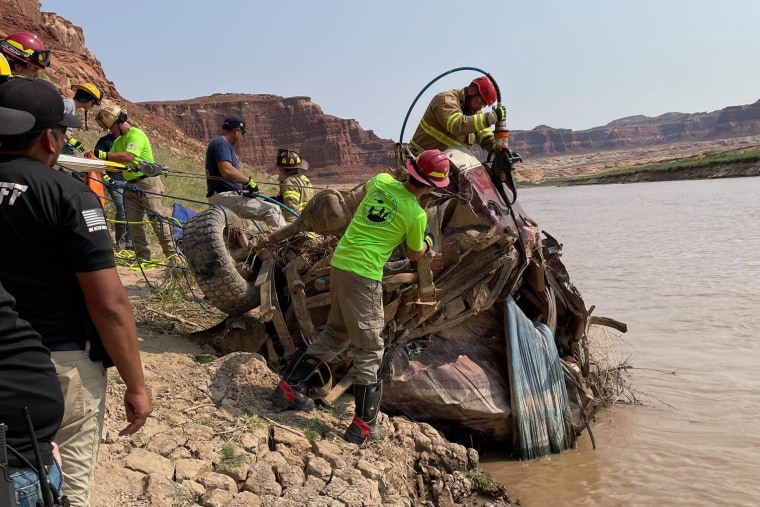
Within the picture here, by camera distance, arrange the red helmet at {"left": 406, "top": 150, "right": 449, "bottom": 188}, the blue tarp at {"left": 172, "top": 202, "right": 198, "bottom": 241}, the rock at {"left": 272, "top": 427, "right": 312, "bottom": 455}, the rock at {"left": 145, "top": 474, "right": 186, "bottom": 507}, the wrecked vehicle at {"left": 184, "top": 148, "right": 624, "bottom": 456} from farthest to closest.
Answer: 1. the blue tarp at {"left": 172, "top": 202, "right": 198, "bottom": 241}
2. the wrecked vehicle at {"left": 184, "top": 148, "right": 624, "bottom": 456}
3. the red helmet at {"left": 406, "top": 150, "right": 449, "bottom": 188}
4. the rock at {"left": 272, "top": 427, "right": 312, "bottom": 455}
5. the rock at {"left": 145, "top": 474, "right": 186, "bottom": 507}

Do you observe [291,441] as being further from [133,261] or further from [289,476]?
[133,261]

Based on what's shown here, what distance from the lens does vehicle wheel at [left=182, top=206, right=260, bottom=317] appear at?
5219 mm

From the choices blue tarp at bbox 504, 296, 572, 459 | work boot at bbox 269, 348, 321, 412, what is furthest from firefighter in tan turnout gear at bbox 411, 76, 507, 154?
work boot at bbox 269, 348, 321, 412

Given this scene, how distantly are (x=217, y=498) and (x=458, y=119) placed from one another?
3.66m

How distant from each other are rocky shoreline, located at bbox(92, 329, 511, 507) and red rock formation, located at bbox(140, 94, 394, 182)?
96.0 meters

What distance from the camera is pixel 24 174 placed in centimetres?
204

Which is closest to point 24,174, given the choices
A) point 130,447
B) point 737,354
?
point 130,447

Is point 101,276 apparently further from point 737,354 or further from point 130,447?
point 737,354

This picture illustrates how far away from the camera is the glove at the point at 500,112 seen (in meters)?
5.59

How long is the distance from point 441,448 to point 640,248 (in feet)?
42.9

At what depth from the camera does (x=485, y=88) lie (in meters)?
5.99

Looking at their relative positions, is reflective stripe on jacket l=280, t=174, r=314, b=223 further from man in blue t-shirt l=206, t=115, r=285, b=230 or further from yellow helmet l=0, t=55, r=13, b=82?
yellow helmet l=0, t=55, r=13, b=82

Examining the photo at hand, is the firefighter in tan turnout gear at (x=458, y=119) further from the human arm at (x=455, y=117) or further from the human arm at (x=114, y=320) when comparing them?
the human arm at (x=114, y=320)

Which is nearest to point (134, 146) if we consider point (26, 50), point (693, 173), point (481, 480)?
point (26, 50)
